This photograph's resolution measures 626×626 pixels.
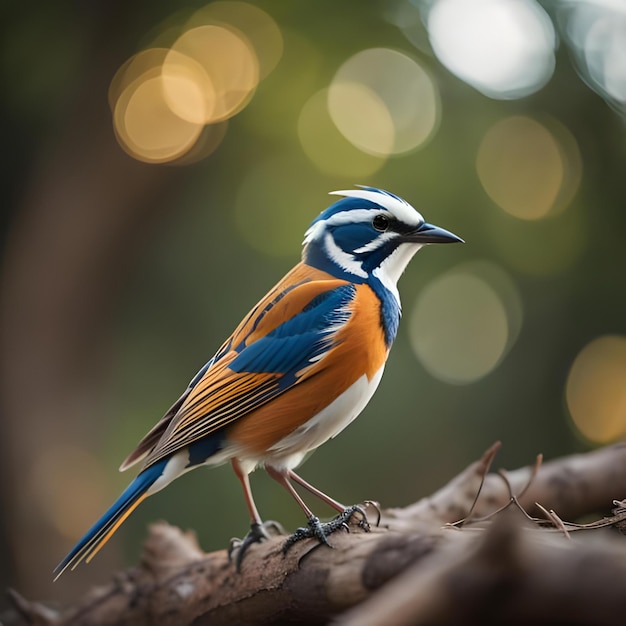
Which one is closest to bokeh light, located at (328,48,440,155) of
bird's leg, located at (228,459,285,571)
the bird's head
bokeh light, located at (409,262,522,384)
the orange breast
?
bokeh light, located at (409,262,522,384)

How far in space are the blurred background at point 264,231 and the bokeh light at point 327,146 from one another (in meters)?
0.01

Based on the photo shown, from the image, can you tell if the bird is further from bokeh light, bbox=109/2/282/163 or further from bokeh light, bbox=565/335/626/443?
bokeh light, bbox=109/2/282/163

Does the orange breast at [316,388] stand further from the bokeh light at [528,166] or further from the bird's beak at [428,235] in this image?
the bokeh light at [528,166]

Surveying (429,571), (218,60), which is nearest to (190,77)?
(218,60)

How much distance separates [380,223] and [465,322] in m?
3.16

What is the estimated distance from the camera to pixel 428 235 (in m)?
2.30

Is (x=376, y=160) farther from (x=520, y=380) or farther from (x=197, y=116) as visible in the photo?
(x=520, y=380)

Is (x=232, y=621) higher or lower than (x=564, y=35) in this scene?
lower

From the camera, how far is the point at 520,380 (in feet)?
17.8

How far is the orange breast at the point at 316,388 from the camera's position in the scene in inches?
83.1

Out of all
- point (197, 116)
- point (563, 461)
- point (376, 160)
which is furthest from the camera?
point (376, 160)

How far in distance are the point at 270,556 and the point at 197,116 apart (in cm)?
336

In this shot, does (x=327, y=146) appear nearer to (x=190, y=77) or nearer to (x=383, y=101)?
(x=383, y=101)

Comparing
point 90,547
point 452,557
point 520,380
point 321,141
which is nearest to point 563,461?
point 90,547
